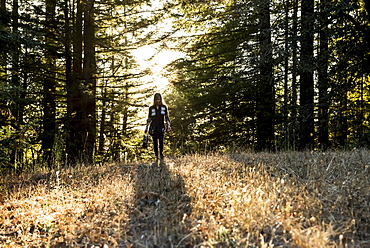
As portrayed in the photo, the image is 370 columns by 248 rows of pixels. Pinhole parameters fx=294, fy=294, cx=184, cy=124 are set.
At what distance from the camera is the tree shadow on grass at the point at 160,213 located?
307 cm

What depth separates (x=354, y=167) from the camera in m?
5.14

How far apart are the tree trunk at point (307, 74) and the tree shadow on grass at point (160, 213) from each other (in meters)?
6.43

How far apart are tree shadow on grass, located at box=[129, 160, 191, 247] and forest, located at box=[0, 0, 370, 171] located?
3256mm

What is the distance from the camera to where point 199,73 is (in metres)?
16.2

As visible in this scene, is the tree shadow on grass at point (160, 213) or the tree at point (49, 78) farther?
the tree at point (49, 78)

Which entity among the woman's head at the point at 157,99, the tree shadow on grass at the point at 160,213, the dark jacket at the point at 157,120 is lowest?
the tree shadow on grass at the point at 160,213

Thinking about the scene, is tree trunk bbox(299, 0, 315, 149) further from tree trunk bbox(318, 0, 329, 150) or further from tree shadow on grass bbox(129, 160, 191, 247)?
tree shadow on grass bbox(129, 160, 191, 247)

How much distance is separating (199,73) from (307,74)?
644 centimetres

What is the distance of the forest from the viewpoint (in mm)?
9562

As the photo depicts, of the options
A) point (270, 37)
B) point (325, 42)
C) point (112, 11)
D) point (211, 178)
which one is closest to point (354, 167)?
point (211, 178)

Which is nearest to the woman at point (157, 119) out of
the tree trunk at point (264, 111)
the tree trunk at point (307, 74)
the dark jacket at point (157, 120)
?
the dark jacket at point (157, 120)

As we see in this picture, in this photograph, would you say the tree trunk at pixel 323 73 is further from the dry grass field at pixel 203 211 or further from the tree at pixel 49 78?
the tree at pixel 49 78

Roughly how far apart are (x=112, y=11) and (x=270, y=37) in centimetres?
696

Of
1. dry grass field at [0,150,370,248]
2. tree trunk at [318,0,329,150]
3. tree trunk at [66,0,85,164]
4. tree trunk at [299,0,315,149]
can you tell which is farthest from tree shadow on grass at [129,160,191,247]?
tree trunk at [66,0,85,164]
